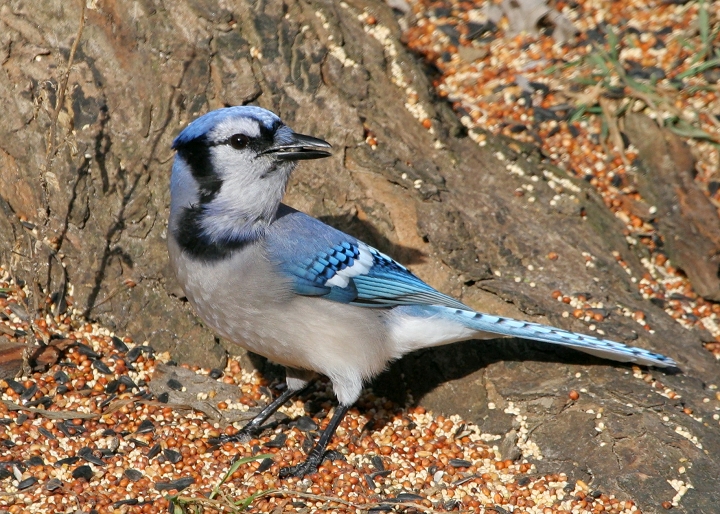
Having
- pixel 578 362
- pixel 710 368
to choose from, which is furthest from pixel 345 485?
pixel 710 368

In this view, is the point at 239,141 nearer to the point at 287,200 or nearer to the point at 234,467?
the point at 287,200

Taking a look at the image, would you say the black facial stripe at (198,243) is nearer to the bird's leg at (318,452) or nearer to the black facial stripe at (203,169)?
the black facial stripe at (203,169)

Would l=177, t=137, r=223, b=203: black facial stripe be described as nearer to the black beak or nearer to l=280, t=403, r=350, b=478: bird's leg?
the black beak

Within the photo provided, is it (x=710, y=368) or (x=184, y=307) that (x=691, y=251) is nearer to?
(x=710, y=368)

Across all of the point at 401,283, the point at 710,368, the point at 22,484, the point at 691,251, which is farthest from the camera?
the point at 691,251

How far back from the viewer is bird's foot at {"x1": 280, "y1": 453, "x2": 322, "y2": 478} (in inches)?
167

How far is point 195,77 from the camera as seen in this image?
5.03m

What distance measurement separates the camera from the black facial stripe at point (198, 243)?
4.19 m

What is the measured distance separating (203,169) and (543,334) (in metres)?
1.88

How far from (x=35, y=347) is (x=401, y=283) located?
197 cm

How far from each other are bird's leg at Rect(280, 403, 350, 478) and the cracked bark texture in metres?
0.53

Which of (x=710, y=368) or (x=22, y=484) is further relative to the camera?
(x=710, y=368)

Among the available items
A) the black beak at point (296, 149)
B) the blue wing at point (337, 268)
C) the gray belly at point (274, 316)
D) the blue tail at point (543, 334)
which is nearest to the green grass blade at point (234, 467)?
the gray belly at point (274, 316)

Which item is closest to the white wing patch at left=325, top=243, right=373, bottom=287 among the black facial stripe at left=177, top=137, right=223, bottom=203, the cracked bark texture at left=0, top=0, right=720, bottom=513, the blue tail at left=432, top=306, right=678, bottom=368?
the blue tail at left=432, top=306, right=678, bottom=368
